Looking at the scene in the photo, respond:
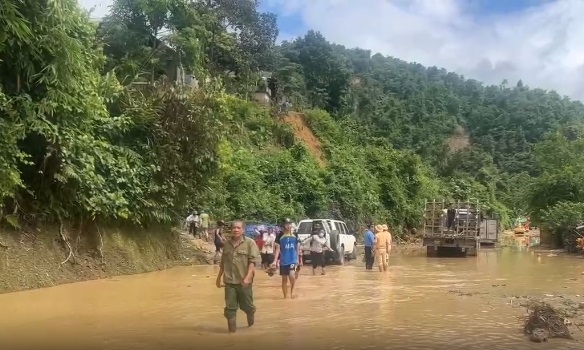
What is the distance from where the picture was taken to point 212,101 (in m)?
20.6

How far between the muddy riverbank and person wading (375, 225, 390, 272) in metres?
6.21

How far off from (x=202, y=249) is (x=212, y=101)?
19.3 feet

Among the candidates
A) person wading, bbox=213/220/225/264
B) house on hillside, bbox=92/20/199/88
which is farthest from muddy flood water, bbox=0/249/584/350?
house on hillside, bbox=92/20/199/88

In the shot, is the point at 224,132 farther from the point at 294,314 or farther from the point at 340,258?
the point at 294,314

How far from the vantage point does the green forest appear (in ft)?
46.6

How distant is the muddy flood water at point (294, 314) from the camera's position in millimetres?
8500

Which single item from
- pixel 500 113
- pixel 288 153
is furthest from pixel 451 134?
pixel 288 153

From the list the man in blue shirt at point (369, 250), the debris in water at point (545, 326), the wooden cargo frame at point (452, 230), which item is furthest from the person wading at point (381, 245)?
the debris in water at point (545, 326)

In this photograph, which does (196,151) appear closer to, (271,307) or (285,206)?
(271,307)

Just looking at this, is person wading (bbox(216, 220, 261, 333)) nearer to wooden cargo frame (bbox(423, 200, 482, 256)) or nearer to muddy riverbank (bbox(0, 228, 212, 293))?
muddy riverbank (bbox(0, 228, 212, 293))

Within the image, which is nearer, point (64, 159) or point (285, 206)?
point (64, 159)

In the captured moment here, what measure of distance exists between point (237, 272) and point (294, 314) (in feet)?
7.47

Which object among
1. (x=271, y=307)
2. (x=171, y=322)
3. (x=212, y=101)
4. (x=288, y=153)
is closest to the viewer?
(x=171, y=322)

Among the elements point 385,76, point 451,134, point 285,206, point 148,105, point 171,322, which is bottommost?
point 171,322
